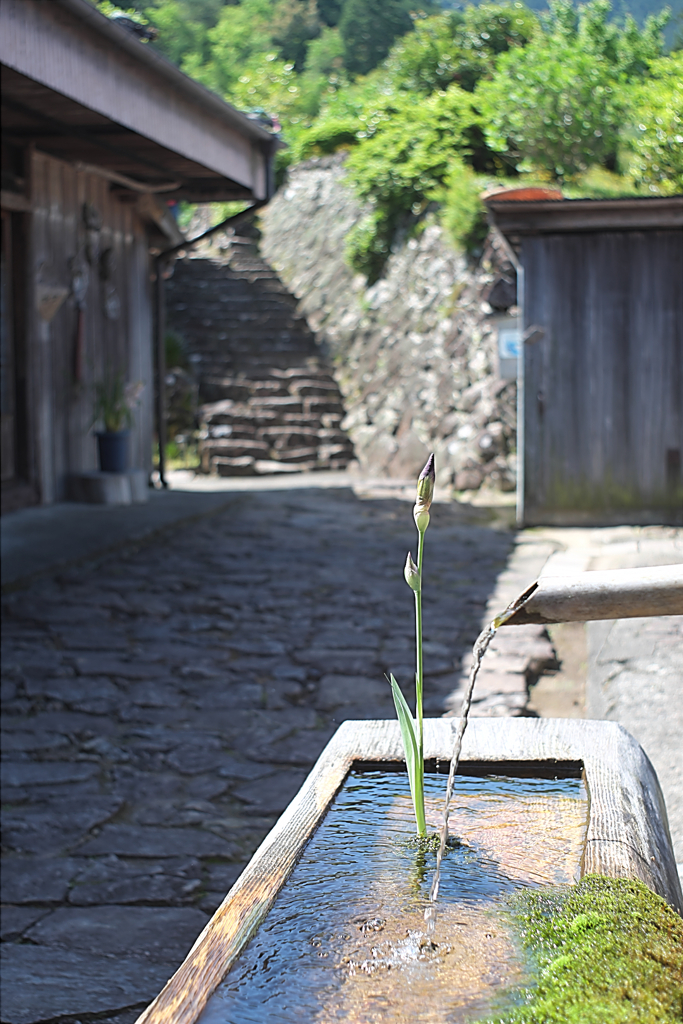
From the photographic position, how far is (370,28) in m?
34.7

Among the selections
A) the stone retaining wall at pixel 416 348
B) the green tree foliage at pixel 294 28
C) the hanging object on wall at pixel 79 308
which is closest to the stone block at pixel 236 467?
the stone retaining wall at pixel 416 348

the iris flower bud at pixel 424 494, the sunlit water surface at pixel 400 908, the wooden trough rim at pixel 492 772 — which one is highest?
the iris flower bud at pixel 424 494

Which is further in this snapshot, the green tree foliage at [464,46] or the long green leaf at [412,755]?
the green tree foliage at [464,46]

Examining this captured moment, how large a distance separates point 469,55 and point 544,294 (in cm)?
978

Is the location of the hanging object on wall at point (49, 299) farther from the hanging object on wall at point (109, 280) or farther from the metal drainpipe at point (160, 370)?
the metal drainpipe at point (160, 370)

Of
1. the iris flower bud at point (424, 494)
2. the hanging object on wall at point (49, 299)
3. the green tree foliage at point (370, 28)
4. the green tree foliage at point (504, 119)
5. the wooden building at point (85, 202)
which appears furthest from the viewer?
the green tree foliage at point (370, 28)

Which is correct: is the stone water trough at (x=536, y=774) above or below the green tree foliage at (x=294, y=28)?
below

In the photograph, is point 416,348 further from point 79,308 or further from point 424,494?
point 424,494

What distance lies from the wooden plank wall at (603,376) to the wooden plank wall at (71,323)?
371 cm

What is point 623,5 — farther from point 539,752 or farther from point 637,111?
point 539,752

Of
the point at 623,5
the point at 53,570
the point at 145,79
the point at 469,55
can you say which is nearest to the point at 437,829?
the point at 53,570

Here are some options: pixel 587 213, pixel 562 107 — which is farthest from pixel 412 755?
pixel 562 107

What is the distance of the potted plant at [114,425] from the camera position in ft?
27.6

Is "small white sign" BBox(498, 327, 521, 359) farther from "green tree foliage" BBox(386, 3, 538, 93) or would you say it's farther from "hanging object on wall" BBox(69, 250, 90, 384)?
"green tree foliage" BBox(386, 3, 538, 93)
